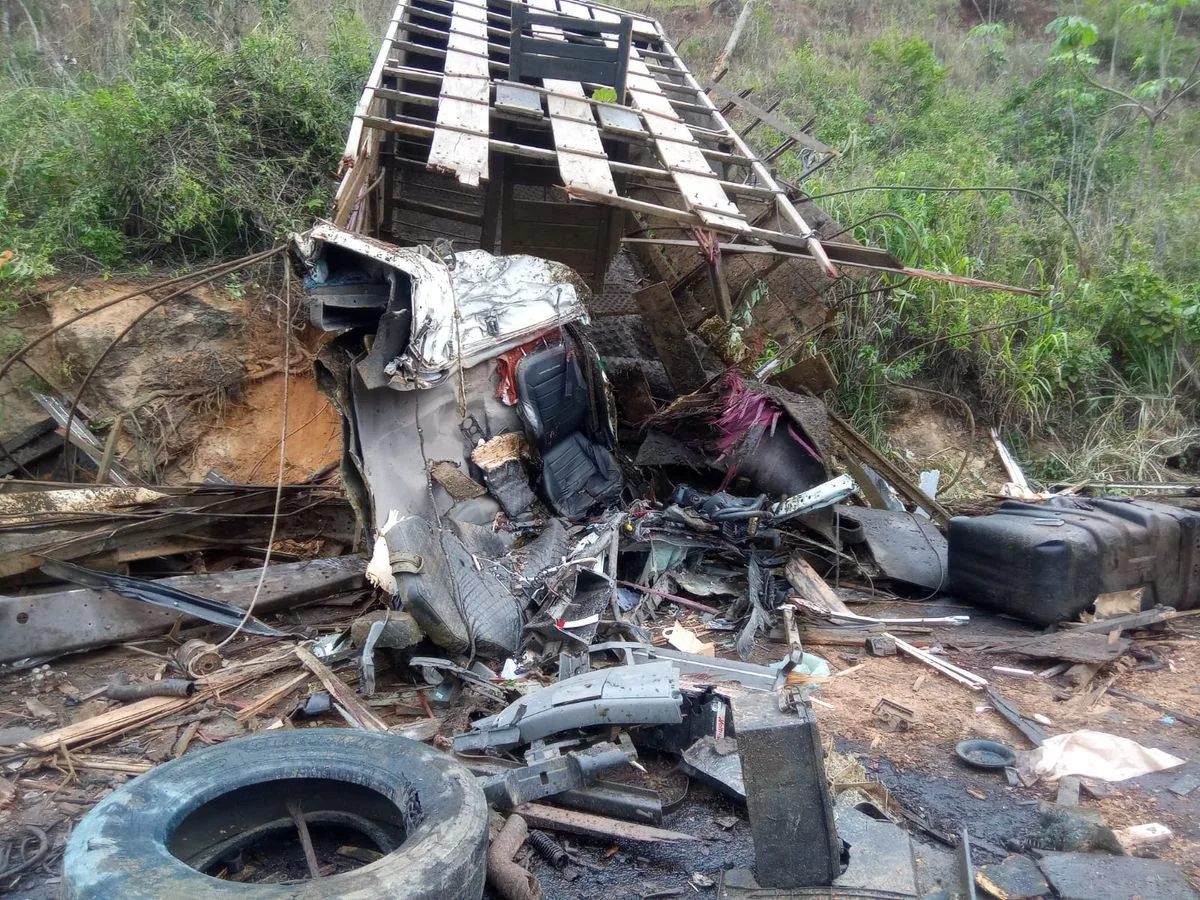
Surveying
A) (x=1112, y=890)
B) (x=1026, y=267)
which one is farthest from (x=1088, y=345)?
(x=1112, y=890)

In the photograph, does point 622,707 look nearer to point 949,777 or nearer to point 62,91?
point 949,777

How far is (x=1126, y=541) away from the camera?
5.51 meters

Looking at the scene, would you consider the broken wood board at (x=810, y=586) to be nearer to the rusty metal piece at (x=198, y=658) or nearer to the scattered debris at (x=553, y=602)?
the scattered debris at (x=553, y=602)

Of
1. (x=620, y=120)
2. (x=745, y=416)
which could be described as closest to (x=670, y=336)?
(x=745, y=416)

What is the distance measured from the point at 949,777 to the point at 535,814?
195cm

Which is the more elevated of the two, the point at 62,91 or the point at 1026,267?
the point at 62,91

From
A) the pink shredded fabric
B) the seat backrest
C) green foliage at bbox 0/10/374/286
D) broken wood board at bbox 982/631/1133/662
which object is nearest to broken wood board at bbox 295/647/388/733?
the seat backrest

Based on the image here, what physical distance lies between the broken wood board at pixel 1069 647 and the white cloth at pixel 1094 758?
904 mm

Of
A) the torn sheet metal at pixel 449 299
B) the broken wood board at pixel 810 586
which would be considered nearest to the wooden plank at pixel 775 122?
the torn sheet metal at pixel 449 299

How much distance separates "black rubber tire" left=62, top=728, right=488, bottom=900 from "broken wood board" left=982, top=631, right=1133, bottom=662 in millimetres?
3718

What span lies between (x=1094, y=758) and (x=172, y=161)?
804 centimetres

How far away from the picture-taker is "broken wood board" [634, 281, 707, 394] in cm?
660

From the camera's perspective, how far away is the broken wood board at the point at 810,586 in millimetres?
5801

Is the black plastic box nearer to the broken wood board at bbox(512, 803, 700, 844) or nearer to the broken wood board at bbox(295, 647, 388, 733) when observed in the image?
the broken wood board at bbox(512, 803, 700, 844)
